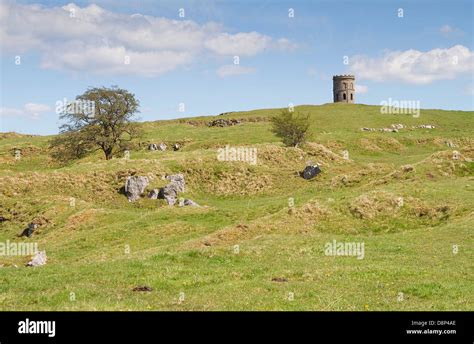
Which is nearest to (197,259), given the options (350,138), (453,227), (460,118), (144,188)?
(453,227)

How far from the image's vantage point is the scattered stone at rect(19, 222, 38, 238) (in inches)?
1844

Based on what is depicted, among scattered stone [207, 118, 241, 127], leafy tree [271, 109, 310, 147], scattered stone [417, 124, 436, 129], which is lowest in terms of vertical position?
leafy tree [271, 109, 310, 147]

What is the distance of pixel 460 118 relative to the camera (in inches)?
5472

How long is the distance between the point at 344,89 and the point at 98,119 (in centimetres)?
11693

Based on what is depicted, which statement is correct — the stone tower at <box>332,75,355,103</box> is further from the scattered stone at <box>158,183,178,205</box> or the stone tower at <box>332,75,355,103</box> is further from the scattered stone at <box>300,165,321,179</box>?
the scattered stone at <box>158,183,178,205</box>

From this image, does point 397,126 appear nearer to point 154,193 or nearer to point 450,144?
point 450,144

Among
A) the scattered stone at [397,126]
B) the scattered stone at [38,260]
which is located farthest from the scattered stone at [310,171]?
the scattered stone at [397,126]

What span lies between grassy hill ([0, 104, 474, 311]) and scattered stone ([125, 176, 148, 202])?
3.90ft

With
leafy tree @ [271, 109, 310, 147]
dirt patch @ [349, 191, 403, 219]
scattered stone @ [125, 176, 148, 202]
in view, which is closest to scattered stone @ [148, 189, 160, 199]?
scattered stone @ [125, 176, 148, 202]

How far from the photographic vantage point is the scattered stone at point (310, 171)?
65500mm

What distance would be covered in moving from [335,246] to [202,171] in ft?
120

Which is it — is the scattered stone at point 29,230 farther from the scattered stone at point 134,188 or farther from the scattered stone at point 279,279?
the scattered stone at point 279,279

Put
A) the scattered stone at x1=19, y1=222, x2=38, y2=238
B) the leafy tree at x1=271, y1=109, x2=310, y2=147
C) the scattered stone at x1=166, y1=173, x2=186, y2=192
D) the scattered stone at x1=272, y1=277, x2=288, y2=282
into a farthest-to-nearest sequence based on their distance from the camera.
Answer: the leafy tree at x1=271, y1=109, x2=310, y2=147
the scattered stone at x1=166, y1=173, x2=186, y2=192
the scattered stone at x1=19, y1=222, x2=38, y2=238
the scattered stone at x1=272, y1=277, x2=288, y2=282
